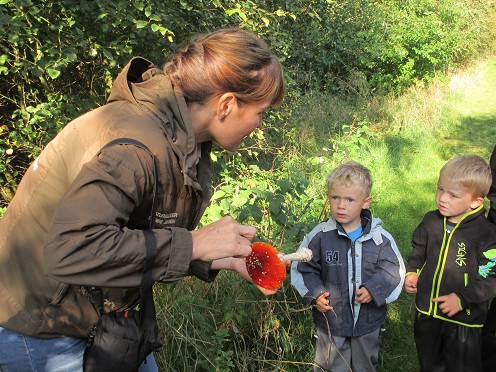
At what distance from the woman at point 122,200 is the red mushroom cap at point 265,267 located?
373 millimetres

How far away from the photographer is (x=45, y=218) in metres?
1.61

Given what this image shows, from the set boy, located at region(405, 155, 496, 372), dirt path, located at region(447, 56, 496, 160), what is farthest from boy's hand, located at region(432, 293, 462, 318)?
dirt path, located at region(447, 56, 496, 160)

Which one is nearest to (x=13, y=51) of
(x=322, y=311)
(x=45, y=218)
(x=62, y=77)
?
(x=62, y=77)

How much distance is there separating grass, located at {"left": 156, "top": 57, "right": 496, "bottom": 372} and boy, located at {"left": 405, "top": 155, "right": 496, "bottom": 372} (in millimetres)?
675

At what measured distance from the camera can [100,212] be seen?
4.35 feet

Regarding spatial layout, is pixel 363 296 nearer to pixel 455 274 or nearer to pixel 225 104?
pixel 455 274

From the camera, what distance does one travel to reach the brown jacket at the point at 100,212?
1.34 meters

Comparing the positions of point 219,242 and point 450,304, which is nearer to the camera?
point 219,242

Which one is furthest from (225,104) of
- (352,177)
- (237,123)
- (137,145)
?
(352,177)

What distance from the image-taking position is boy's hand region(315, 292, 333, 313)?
2.91m

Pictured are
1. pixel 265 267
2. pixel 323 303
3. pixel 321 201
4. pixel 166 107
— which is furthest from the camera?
pixel 321 201

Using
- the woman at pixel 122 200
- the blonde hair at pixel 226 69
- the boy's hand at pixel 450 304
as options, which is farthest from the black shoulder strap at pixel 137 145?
the boy's hand at pixel 450 304

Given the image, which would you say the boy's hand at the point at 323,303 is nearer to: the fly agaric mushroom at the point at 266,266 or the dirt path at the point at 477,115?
the fly agaric mushroom at the point at 266,266

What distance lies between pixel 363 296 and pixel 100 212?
2.05 metres
